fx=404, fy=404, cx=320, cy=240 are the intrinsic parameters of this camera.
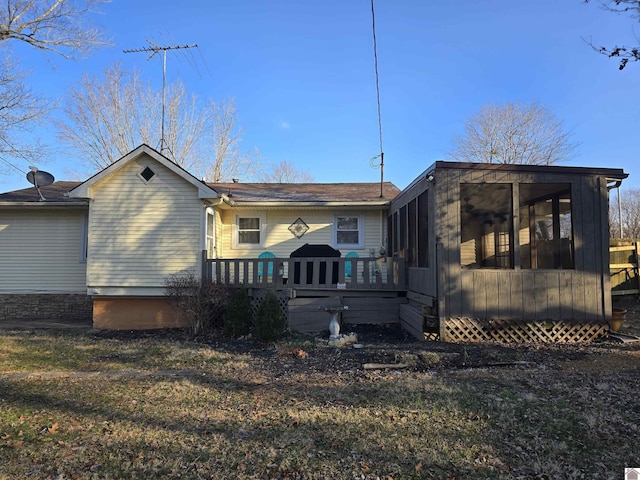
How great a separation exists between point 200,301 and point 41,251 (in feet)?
20.0

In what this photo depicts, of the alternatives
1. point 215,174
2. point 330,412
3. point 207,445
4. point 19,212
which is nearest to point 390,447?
point 330,412

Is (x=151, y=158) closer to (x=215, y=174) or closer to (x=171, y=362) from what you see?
(x=171, y=362)

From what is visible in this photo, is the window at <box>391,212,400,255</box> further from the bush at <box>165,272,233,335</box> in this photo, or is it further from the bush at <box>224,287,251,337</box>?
the bush at <box>165,272,233,335</box>

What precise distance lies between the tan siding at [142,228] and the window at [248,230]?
2.20 m

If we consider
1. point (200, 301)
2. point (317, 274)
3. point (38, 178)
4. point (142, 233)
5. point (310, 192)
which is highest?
point (38, 178)

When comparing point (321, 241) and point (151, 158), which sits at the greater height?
point (151, 158)

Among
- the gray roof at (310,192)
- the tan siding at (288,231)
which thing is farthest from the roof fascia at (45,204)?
the tan siding at (288,231)

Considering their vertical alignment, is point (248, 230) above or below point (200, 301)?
above

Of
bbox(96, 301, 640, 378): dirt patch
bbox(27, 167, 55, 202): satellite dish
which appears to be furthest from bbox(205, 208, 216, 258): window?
bbox(27, 167, 55, 202): satellite dish

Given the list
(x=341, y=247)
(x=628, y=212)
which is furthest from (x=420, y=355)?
(x=628, y=212)

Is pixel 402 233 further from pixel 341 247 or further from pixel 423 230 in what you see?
pixel 341 247

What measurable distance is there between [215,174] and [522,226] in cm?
2219

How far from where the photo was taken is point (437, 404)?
4.27 meters

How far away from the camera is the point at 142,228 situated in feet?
32.9
